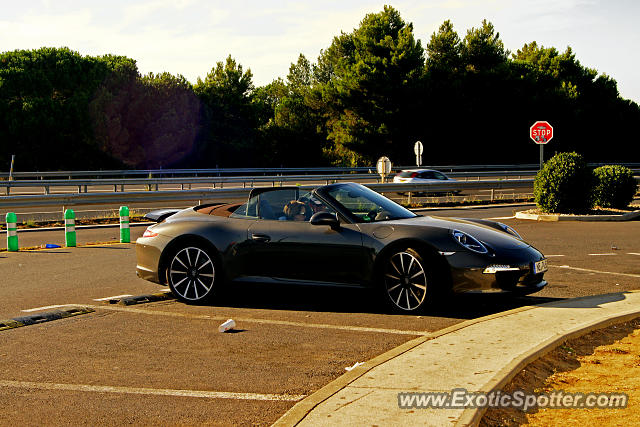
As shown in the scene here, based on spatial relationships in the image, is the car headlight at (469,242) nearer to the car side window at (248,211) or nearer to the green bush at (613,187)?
the car side window at (248,211)

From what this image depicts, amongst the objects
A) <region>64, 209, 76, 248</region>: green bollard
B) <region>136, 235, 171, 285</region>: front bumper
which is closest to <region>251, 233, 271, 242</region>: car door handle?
<region>136, 235, 171, 285</region>: front bumper

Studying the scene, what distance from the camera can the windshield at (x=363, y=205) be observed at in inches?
333

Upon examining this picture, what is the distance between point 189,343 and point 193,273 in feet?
6.98

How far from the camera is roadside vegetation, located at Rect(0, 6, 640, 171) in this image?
200 ft

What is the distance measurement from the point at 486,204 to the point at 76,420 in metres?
26.1

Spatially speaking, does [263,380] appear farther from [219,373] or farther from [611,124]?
[611,124]

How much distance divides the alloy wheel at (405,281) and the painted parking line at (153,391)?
2.97 metres

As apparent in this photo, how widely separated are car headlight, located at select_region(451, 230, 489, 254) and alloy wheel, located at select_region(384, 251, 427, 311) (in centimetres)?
49

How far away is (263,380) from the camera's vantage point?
18.1 feet

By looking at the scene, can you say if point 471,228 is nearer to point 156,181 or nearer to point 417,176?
point 156,181

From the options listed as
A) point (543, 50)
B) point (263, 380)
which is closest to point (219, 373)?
point (263, 380)

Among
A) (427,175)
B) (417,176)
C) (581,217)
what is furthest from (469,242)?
(427,175)

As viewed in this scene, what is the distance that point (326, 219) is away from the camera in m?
8.14

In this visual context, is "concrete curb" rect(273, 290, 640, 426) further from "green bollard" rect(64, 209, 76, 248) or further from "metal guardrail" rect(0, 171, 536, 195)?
"metal guardrail" rect(0, 171, 536, 195)
